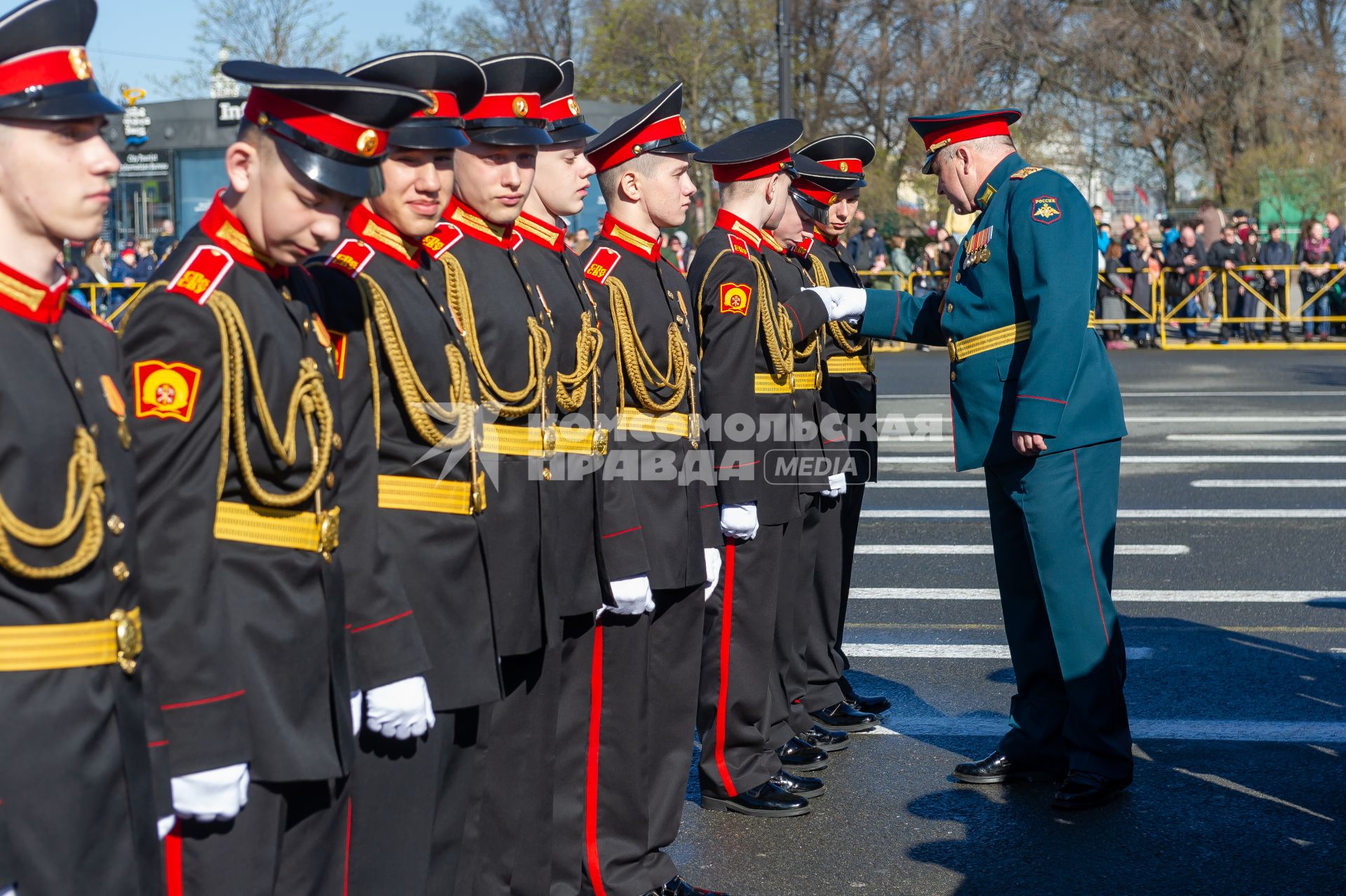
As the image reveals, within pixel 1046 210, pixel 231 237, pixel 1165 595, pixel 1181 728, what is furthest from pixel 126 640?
pixel 1165 595

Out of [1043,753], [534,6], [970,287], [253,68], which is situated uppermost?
[534,6]

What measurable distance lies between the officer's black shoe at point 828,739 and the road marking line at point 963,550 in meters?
3.51

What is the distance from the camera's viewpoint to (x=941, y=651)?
716 cm

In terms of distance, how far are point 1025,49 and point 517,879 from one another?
31413mm

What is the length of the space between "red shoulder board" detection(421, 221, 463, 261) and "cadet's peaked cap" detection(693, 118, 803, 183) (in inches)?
69.1

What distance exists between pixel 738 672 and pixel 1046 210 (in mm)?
1886

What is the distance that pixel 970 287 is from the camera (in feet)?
18.1

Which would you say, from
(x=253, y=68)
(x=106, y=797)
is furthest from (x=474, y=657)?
(x=253, y=68)

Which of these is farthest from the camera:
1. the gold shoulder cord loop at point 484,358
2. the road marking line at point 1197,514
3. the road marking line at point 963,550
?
the road marking line at point 1197,514

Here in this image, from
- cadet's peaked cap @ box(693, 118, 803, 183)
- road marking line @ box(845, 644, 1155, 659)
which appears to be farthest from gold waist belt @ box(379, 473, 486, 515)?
road marking line @ box(845, 644, 1155, 659)

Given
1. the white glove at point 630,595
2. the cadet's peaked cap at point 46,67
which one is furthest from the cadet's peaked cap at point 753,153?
the cadet's peaked cap at point 46,67

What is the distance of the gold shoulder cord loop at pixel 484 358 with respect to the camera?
3.57m

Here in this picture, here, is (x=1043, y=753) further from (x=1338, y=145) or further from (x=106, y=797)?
(x=1338, y=145)

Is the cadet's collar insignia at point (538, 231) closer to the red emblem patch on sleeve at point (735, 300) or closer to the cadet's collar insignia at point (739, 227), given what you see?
the red emblem patch on sleeve at point (735, 300)
